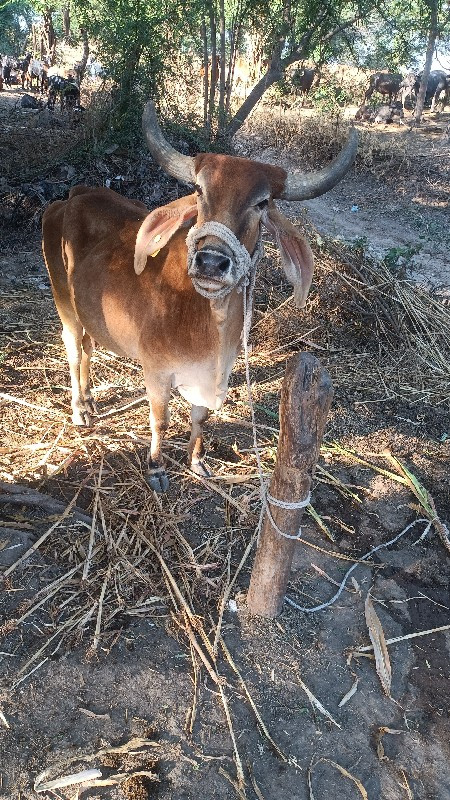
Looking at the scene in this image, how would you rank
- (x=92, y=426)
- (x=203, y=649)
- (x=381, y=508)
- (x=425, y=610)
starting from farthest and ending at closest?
(x=92, y=426)
(x=381, y=508)
(x=425, y=610)
(x=203, y=649)

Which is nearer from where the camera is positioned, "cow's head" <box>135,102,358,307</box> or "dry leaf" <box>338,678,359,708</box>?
"cow's head" <box>135,102,358,307</box>

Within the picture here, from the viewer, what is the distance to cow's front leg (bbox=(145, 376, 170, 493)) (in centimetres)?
368

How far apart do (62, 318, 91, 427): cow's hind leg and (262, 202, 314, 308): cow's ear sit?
80.3 inches

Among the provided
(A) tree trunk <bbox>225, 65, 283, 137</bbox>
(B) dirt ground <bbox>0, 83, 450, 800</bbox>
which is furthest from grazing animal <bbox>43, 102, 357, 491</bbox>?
(A) tree trunk <bbox>225, 65, 283, 137</bbox>

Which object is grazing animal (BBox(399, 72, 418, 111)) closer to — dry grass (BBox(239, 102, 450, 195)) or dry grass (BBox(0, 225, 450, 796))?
dry grass (BBox(239, 102, 450, 195))

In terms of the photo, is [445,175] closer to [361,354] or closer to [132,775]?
[361,354]

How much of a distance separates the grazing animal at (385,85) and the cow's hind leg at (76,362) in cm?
1933

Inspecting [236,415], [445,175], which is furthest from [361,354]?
[445,175]

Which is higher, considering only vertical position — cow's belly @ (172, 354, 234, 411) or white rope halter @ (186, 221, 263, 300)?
white rope halter @ (186, 221, 263, 300)

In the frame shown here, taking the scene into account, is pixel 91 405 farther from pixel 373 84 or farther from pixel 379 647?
pixel 373 84

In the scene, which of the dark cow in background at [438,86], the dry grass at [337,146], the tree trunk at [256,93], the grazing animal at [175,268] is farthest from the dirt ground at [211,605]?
the dark cow in background at [438,86]

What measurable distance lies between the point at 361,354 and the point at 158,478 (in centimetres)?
297

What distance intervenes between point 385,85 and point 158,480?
20833mm

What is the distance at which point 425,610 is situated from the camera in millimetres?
3516
